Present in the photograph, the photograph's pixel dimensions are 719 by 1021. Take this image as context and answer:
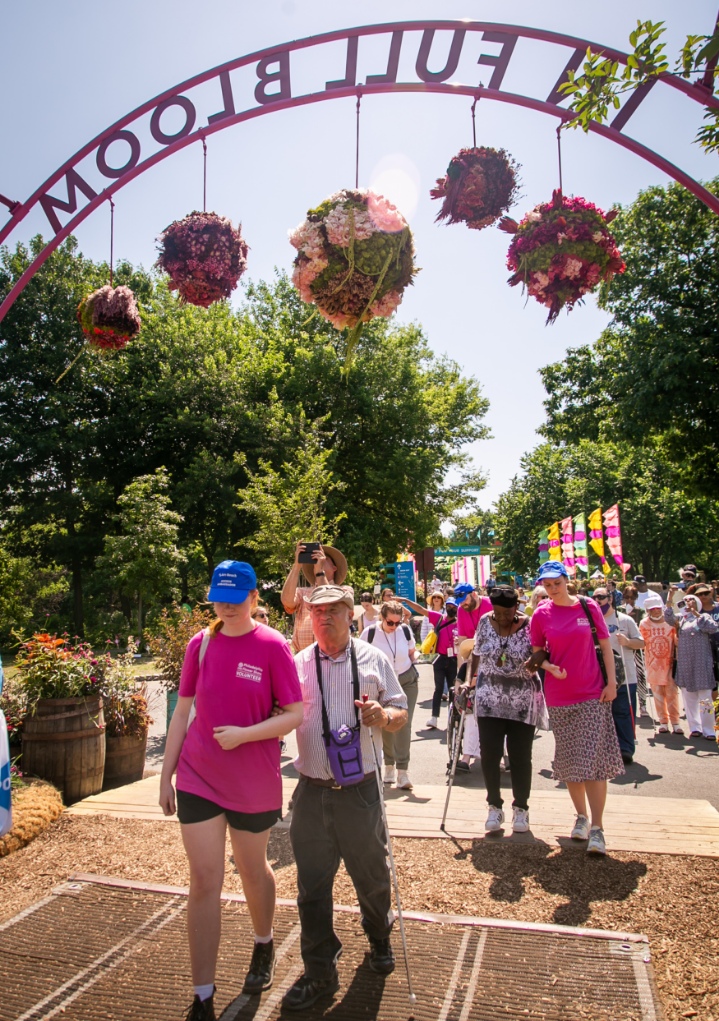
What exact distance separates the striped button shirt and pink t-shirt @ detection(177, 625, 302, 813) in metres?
0.19

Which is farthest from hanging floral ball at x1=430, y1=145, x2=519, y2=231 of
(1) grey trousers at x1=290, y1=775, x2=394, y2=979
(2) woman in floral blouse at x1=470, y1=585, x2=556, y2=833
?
(1) grey trousers at x1=290, y1=775, x2=394, y2=979

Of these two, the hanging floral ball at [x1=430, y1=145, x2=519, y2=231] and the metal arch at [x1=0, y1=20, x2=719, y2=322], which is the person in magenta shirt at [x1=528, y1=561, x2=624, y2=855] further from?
the metal arch at [x1=0, y1=20, x2=719, y2=322]

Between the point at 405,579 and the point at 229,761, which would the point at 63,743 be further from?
the point at 405,579

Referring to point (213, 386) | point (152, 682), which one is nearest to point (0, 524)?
point (213, 386)

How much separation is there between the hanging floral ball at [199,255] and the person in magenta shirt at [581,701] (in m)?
3.04

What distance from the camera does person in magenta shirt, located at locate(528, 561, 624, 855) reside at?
5297 millimetres

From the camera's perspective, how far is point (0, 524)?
31969 millimetres

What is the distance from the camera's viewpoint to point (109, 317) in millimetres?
5117

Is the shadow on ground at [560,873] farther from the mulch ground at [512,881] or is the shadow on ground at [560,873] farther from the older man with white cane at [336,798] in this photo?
the older man with white cane at [336,798]

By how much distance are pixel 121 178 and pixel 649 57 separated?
3.49 m

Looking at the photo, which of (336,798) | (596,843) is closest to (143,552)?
(596,843)

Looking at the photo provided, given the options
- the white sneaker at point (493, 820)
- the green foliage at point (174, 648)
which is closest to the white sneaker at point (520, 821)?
the white sneaker at point (493, 820)

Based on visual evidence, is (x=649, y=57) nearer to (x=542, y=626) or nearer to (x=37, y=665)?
(x=542, y=626)

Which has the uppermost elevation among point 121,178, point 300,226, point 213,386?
point 213,386
